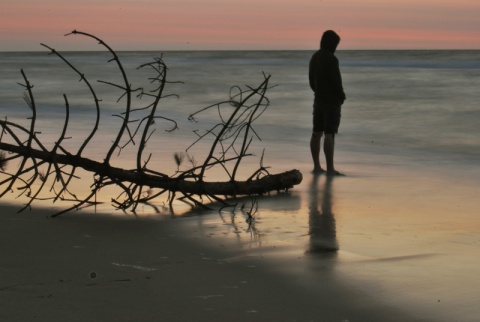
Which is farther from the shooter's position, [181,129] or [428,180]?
[181,129]

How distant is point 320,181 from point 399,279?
12.6ft

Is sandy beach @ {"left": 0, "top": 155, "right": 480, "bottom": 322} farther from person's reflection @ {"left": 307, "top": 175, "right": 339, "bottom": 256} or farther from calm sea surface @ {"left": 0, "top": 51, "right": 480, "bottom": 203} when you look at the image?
calm sea surface @ {"left": 0, "top": 51, "right": 480, "bottom": 203}

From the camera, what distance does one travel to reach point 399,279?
466 centimetres

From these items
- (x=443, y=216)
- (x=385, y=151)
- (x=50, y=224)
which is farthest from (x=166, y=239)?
(x=385, y=151)

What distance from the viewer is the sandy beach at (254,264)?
4113 mm

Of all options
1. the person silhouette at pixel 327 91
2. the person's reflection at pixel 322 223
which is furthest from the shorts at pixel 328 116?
the person's reflection at pixel 322 223

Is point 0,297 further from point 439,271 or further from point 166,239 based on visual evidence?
point 439,271

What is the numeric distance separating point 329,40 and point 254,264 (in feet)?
14.8

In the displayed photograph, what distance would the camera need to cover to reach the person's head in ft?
29.7

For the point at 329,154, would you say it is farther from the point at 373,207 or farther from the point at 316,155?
the point at 373,207

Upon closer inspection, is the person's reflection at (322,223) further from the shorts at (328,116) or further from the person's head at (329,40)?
the person's head at (329,40)

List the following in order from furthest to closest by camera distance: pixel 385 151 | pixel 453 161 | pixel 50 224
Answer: pixel 385 151
pixel 453 161
pixel 50 224

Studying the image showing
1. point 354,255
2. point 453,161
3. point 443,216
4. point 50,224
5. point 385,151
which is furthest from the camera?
point 385,151

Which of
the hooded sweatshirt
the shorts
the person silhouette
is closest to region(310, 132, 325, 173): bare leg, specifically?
the person silhouette
